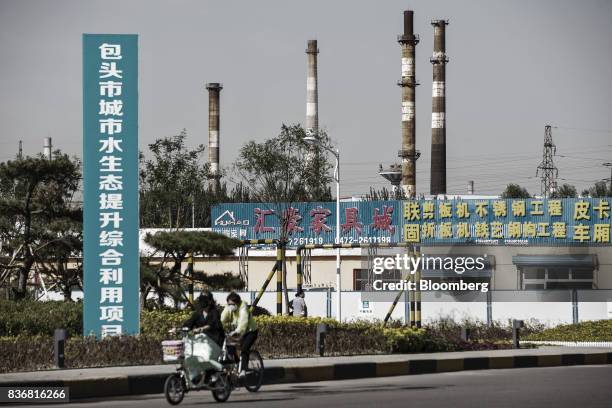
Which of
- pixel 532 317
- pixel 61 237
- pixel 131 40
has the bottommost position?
pixel 532 317

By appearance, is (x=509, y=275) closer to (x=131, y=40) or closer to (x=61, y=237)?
(x=61, y=237)

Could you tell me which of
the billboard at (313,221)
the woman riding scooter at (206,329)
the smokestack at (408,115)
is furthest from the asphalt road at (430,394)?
the smokestack at (408,115)

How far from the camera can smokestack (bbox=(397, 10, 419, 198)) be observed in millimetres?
76625

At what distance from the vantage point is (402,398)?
1587 centimetres

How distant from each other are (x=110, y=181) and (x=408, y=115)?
178 ft

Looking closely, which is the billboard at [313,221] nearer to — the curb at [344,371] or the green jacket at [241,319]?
the curb at [344,371]

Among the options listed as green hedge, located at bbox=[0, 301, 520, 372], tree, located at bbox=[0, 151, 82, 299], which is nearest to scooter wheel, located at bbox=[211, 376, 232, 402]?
green hedge, located at bbox=[0, 301, 520, 372]

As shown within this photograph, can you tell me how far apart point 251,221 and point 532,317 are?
109ft

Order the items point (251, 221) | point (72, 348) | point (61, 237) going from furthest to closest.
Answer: point (251, 221)
point (61, 237)
point (72, 348)

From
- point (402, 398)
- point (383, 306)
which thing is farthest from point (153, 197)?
point (402, 398)

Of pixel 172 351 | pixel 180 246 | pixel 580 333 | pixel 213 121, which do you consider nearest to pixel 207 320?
pixel 172 351

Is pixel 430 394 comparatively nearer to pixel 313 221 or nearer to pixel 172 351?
pixel 172 351

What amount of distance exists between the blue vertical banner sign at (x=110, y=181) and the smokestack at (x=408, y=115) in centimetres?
5365

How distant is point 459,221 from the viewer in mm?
62625
